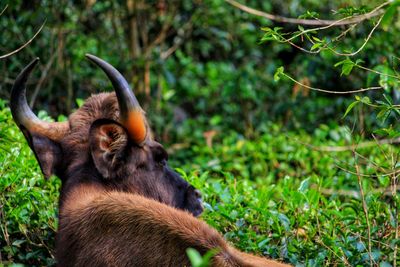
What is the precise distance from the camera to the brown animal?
196 inches

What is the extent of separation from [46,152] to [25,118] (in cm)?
30

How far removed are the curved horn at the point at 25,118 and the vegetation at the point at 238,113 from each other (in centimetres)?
18

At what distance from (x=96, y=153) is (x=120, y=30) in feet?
26.9

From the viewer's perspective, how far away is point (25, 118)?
6.29 meters

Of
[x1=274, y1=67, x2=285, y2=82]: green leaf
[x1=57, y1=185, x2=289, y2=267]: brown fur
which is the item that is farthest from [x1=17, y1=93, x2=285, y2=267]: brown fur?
[x1=274, y1=67, x2=285, y2=82]: green leaf

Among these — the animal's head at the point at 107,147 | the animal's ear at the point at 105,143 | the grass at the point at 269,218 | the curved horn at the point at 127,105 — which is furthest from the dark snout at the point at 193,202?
the animal's ear at the point at 105,143

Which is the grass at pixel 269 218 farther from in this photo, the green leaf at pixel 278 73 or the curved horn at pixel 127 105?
the curved horn at pixel 127 105

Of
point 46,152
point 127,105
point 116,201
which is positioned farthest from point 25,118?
point 116,201

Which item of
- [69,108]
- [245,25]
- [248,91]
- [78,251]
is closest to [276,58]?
[245,25]

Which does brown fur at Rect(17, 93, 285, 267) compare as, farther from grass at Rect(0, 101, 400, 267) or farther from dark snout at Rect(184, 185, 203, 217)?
grass at Rect(0, 101, 400, 267)

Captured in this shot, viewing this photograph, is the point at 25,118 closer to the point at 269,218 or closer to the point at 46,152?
the point at 46,152

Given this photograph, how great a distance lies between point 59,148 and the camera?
20.6 ft

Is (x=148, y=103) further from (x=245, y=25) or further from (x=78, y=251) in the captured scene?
(x=78, y=251)

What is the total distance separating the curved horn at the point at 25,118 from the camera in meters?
6.19
